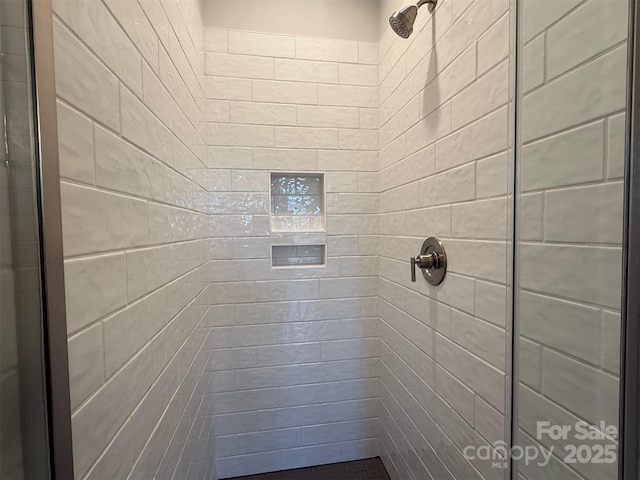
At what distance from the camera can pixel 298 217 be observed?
4.78 feet

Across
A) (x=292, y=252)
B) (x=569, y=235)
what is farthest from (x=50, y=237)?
(x=292, y=252)

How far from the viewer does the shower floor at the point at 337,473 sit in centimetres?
142

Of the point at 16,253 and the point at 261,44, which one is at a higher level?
the point at 261,44

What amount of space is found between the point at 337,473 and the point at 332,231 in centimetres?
122

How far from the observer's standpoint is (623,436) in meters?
0.50

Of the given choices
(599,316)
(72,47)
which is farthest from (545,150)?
(72,47)

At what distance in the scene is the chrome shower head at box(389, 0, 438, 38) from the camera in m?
0.96

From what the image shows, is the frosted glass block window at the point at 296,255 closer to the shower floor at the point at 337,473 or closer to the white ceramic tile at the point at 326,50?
the white ceramic tile at the point at 326,50

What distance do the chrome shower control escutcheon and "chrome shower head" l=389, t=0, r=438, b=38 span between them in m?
0.73

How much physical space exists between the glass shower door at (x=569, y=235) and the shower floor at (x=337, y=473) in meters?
0.97

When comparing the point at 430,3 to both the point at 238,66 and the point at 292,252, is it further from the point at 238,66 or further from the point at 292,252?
the point at 292,252

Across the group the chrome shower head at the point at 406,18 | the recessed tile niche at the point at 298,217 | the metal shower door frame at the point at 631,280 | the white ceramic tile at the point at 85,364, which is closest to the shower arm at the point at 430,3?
the chrome shower head at the point at 406,18

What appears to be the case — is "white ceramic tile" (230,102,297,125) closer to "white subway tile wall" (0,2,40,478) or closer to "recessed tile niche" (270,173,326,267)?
"recessed tile niche" (270,173,326,267)

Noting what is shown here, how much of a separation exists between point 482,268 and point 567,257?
0.69 feet
